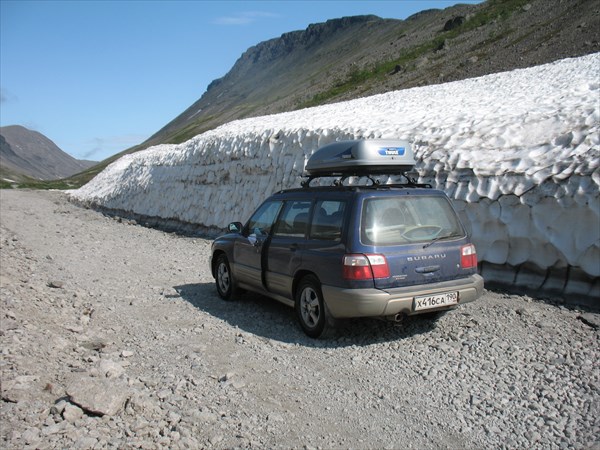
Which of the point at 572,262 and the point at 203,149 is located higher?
the point at 203,149

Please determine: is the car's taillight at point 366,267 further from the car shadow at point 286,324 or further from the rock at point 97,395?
the rock at point 97,395

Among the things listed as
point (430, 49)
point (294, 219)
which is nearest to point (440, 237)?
point (294, 219)

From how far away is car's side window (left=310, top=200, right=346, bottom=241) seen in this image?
258 inches

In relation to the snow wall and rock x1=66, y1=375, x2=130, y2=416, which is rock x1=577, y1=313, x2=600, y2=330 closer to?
the snow wall

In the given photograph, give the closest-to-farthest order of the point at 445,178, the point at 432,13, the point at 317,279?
the point at 317,279 < the point at 445,178 < the point at 432,13

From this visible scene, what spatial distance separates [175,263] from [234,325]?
19.1ft

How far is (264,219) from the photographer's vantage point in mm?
8266

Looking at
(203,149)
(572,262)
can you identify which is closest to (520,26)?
(203,149)

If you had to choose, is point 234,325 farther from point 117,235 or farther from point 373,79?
point 373,79

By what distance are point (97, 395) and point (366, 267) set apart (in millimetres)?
2971

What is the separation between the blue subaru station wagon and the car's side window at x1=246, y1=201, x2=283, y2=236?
0.14 metres

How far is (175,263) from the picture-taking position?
13.1m

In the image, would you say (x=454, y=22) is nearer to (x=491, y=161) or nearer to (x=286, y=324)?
(x=491, y=161)

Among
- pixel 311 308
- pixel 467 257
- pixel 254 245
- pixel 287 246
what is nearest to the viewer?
pixel 467 257
